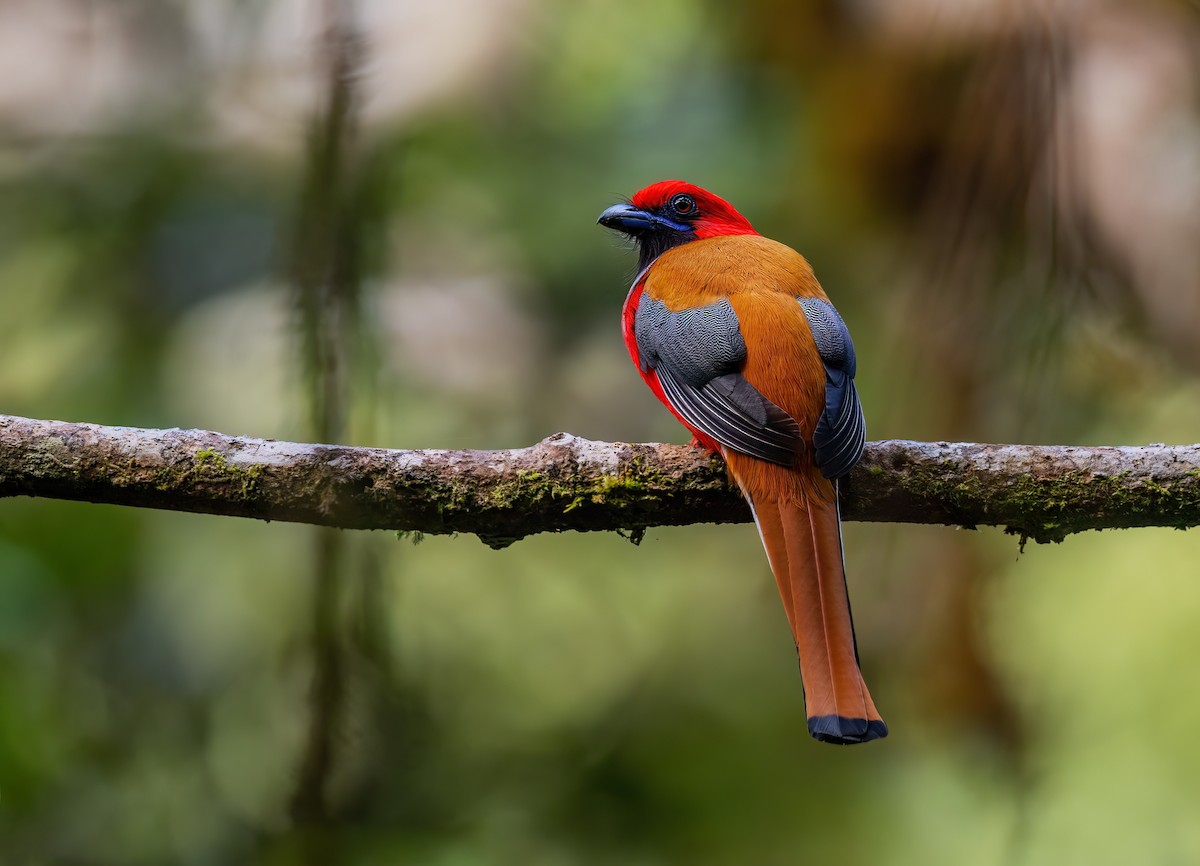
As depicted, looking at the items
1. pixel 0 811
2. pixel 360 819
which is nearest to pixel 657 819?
pixel 360 819

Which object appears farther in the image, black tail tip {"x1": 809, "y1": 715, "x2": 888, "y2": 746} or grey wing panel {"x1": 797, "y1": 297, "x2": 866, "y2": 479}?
grey wing panel {"x1": 797, "y1": 297, "x2": 866, "y2": 479}

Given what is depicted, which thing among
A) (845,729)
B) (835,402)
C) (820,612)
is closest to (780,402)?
(835,402)

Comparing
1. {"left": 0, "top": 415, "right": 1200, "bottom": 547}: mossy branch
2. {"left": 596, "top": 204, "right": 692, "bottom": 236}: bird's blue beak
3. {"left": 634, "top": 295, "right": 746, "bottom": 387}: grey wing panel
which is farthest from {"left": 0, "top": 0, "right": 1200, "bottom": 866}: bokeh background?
{"left": 634, "top": 295, "right": 746, "bottom": 387}: grey wing panel

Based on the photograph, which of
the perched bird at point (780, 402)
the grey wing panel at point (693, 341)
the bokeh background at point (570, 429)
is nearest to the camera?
the perched bird at point (780, 402)

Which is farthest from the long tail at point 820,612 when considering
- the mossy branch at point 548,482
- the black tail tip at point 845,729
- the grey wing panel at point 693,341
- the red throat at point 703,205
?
the red throat at point 703,205

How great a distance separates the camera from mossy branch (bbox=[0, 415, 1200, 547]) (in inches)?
96.2

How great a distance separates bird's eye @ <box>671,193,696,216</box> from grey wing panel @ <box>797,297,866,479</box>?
41.1 inches

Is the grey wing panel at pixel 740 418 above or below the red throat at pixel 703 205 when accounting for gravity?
below

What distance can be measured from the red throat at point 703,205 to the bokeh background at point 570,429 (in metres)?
0.32

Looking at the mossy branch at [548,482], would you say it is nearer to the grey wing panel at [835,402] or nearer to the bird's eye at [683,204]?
the grey wing panel at [835,402]

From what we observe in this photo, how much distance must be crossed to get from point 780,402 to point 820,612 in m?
0.59

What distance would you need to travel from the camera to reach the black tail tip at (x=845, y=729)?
7.76ft

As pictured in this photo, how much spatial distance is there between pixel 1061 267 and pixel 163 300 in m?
4.35

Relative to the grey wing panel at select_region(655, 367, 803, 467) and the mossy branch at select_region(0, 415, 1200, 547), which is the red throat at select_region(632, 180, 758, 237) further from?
the mossy branch at select_region(0, 415, 1200, 547)
